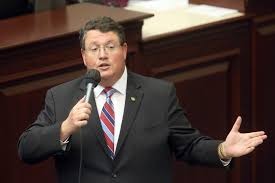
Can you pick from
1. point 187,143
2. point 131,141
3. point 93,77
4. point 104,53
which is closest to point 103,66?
point 104,53

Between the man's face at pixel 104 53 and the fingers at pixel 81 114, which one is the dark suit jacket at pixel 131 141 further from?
the fingers at pixel 81 114

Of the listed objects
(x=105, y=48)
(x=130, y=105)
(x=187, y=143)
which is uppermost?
(x=105, y=48)

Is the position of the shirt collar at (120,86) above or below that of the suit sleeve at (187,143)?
above

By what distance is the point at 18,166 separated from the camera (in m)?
3.44

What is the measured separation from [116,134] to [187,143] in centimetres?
26

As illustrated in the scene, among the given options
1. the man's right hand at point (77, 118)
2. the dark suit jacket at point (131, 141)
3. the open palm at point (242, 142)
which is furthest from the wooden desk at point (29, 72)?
the open palm at point (242, 142)

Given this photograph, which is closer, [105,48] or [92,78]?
[92,78]

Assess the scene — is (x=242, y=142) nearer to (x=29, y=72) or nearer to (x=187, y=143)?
(x=187, y=143)

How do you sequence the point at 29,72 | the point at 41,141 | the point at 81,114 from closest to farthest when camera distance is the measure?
the point at 81,114, the point at 41,141, the point at 29,72

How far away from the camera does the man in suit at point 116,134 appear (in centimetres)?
269

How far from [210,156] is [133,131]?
28 centimetres

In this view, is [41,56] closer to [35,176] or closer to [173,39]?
[35,176]

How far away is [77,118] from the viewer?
2.46 metres

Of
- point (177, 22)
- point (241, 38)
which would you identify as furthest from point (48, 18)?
point (241, 38)
